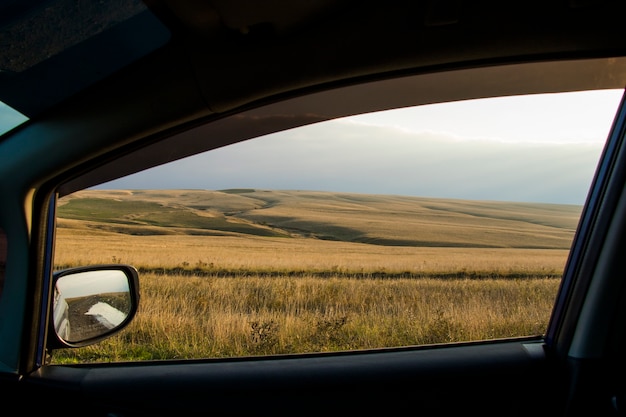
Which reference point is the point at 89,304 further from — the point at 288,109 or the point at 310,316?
the point at 310,316

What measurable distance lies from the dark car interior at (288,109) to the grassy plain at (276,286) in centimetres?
33

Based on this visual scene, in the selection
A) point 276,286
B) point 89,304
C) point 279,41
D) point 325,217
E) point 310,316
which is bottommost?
point 89,304

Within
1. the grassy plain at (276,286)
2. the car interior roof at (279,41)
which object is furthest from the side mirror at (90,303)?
the car interior roof at (279,41)

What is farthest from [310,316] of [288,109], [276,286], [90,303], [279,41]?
[279,41]

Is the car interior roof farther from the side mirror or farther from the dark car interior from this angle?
the side mirror

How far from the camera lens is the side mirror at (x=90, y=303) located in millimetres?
1958

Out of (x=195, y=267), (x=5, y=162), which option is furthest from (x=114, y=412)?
(x=195, y=267)

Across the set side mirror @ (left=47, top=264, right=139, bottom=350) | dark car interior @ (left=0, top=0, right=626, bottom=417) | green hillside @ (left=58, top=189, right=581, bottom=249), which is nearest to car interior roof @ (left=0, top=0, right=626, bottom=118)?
dark car interior @ (left=0, top=0, right=626, bottom=417)

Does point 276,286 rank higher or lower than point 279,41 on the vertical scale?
higher

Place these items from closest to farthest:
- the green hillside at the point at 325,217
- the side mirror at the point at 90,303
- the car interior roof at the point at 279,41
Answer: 1. the car interior roof at the point at 279,41
2. the side mirror at the point at 90,303
3. the green hillside at the point at 325,217

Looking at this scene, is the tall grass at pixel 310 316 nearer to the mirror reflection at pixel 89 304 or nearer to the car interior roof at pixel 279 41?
the mirror reflection at pixel 89 304

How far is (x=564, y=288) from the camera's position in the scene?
7.08 ft

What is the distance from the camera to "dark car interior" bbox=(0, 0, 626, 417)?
1.64 m

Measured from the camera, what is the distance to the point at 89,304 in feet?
7.09
